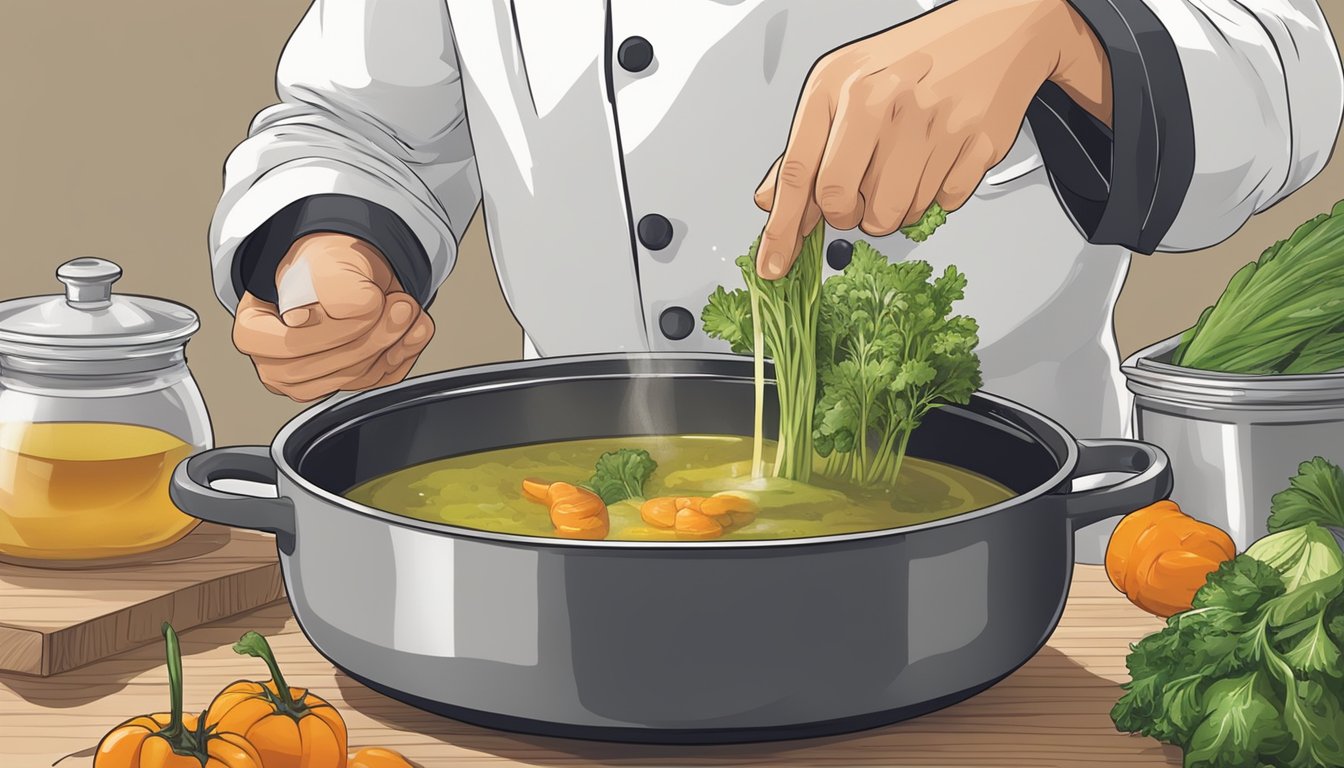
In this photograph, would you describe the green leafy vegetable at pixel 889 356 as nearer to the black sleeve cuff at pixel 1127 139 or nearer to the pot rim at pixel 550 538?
the pot rim at pixel 550 538

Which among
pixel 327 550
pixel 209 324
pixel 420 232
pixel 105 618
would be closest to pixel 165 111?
pixel 209 324

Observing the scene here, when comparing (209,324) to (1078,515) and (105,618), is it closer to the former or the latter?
(105,618)

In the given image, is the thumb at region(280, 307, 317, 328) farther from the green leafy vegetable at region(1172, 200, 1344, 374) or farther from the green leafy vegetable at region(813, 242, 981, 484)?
the green leafy vegetable at region(1172, 200, 1344, 374)

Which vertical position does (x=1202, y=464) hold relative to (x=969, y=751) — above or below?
above

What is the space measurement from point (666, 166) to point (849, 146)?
76 centimetres

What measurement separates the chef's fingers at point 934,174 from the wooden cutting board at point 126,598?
633mm

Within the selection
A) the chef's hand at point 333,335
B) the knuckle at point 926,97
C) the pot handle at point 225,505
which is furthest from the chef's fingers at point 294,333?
the knuckle at point 926,97

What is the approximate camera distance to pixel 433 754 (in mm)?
1000

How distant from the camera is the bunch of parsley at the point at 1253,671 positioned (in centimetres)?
90

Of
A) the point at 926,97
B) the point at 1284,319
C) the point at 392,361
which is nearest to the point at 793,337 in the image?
the point at 926,97

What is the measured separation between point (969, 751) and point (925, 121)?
0.44 metres

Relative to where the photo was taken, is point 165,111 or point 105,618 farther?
point 165,111

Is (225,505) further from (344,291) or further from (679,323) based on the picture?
(679,323)

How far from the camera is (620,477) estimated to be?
4.00ft
